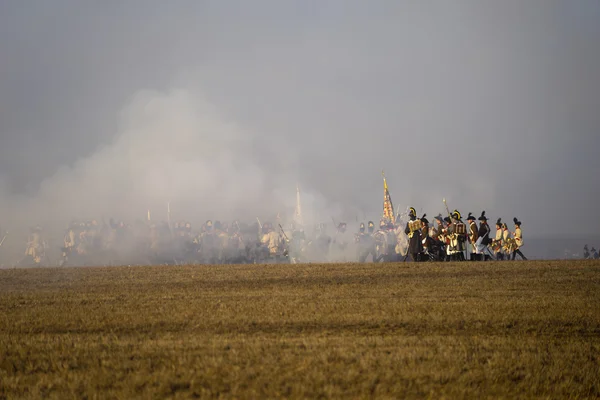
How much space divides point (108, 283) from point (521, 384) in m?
13.9

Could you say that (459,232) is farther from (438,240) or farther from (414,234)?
(438,240)

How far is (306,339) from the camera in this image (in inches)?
413

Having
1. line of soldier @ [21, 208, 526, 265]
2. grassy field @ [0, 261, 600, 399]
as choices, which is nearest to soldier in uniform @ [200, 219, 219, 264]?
line of soldier @ [21, 208, 526, 265]

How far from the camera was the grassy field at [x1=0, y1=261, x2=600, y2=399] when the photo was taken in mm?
8180

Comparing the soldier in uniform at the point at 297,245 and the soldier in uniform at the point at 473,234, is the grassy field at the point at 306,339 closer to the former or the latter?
the soldier in uniform at the point at 473,234

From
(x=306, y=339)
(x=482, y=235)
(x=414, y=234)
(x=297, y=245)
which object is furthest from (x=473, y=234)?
(x=306, y=339)

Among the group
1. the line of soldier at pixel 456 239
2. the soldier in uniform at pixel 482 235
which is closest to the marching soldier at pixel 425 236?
the line of soldier at pixel 456 239

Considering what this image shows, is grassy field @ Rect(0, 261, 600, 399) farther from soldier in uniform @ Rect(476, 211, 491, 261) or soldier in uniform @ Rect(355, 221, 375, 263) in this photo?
soldier in uniform @ Rect(355, 221, 375, 263)

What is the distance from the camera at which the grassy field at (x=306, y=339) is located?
818cm

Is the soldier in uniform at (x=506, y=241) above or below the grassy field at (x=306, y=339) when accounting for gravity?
above

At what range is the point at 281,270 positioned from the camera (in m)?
23.1

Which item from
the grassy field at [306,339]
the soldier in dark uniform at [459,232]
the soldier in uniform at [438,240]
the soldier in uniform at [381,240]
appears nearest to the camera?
the grassy field at [306,339]

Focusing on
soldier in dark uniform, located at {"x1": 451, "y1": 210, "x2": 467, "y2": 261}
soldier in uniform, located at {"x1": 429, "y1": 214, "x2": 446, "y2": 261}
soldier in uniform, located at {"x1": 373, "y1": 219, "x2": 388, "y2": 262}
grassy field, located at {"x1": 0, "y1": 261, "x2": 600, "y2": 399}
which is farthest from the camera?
soldier in uniform, located at {"x1": 373, "y1": 219, "x2": 388, "y2": 262}

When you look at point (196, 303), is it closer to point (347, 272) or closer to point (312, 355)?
point (312, 355)
